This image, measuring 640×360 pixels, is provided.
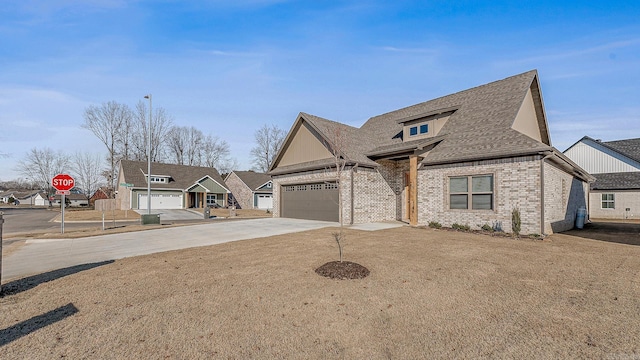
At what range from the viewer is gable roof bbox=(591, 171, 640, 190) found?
2256 cm

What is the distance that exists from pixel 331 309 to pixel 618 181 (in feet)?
102

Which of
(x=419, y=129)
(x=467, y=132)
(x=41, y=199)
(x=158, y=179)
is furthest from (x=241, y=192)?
(x=41, y=199)

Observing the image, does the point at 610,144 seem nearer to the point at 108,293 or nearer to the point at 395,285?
the point at 395,285

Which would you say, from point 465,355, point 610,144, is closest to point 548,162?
point 465,355

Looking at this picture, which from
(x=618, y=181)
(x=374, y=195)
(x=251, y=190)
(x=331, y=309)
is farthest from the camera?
(x=251, y=190)

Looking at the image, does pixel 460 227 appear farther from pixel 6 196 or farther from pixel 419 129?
pixel 6 196

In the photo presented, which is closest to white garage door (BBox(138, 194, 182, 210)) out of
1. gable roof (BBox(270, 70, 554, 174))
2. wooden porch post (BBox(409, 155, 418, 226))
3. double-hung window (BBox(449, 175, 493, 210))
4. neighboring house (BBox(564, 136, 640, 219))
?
gable roof (BBox(270, 70, 554, 174))

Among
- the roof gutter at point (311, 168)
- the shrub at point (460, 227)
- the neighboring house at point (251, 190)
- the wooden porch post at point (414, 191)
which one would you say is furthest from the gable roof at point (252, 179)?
the shrub at point (460, 227)

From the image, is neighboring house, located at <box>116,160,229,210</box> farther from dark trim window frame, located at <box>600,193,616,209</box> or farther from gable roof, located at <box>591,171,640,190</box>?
gable roof, located at <box>591,171,640,190</box>

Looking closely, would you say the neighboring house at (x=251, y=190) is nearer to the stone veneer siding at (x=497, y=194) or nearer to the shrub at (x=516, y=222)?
the stone veneer siding at (x=497, y=194)

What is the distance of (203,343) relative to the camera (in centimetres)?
353

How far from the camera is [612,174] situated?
24.5 meters

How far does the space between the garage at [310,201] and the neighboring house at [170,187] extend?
22.4m

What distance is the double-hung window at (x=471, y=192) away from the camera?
12.5 metres
